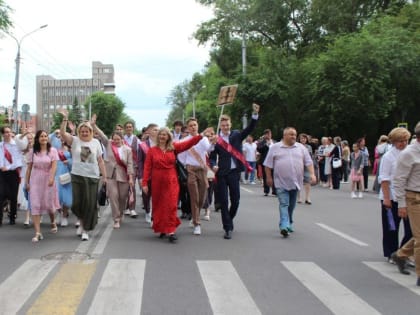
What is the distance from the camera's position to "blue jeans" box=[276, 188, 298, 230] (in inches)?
342

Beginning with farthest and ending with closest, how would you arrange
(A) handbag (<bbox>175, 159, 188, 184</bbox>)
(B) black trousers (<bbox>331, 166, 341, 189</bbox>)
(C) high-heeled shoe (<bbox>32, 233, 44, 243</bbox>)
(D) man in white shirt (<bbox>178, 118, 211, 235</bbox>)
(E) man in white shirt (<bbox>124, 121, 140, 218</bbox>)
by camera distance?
(B) black trousers (<bbox>331, 166, 341, 189</bbox>) < (E) man in white shirt (<bbox>124, 121, 140, 218</bbox>) < (A) handbag (<bbox>175, 159, 188, 184</bbox>) < (D) man in white shirt (<bbox>178, 118, 211, 235</bbox>) < (C) high-heeled shoe (<bbox>32, 233, 44, 243</bbox>)

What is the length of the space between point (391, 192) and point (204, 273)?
2.70 meters

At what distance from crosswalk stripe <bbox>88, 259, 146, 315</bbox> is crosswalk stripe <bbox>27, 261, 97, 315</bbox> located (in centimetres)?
18

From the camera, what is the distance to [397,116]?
33.1 m

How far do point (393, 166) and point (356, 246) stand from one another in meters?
1.89

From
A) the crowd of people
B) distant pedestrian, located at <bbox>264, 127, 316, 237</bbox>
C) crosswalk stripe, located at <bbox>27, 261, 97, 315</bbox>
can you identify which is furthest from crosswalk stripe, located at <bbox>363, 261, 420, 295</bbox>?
crosswalk stripe, located at <bbox>27, 261, 97, 315</bbox>

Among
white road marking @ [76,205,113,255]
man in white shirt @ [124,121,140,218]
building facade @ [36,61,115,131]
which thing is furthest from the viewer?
building facade @ [36,61,115,131]

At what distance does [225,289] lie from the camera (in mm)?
5488

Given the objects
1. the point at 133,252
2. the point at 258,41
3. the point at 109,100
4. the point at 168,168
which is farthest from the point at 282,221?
the point at 109,100

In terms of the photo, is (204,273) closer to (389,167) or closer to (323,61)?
(389,167)

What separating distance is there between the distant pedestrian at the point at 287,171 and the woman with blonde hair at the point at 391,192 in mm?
1973

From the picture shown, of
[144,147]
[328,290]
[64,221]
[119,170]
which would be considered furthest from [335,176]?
[328,290]

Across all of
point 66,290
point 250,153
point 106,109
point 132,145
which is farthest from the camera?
point 106,109

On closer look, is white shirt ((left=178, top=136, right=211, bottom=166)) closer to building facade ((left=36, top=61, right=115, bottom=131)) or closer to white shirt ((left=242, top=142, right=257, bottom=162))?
white shirt ((left=242, top=142, right=257, bottom=162))
